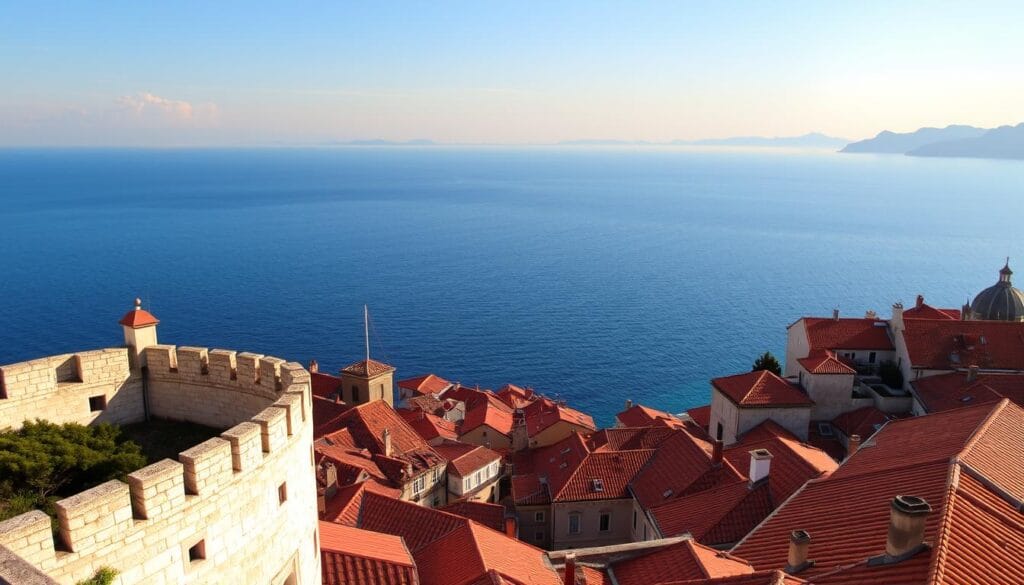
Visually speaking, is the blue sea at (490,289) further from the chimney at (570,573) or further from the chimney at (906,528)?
the chimney at (906,528)

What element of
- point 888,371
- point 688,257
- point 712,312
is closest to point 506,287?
point 712,312

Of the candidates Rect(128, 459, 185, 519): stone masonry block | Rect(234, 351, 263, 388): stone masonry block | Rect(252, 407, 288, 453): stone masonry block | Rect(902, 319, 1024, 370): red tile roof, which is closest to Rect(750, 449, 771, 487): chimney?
Rect(234, 351, 263, 388): stone masonry block

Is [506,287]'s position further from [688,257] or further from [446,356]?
[688,257]

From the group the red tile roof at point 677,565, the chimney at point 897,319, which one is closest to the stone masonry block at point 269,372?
the red tile roof at point 677,565

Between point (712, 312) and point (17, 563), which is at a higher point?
point (17, 563)

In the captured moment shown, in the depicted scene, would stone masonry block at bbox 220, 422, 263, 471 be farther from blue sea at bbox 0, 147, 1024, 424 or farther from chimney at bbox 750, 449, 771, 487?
blue sea at bbox 0, 147, 1024, 424

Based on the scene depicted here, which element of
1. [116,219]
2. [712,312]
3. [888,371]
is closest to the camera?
[888,371]
